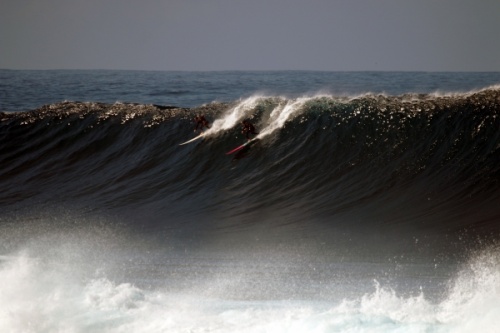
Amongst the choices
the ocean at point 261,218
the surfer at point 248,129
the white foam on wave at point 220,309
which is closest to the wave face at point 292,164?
the ocean at point 261,218

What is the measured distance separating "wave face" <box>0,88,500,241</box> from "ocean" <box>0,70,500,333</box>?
1.9 inches

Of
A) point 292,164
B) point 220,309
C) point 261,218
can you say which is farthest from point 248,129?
point 220,309

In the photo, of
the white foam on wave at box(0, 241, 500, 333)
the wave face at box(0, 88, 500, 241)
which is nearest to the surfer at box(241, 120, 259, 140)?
the wave face at box(0, 88, 500, 241)

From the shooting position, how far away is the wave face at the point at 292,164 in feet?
49.1

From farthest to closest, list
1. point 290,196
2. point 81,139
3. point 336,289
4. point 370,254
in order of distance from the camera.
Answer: point 81,139 → point 290,196 → point 370,254 → point 336,289

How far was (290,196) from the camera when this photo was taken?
1647 centimetres

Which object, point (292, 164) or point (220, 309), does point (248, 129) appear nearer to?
point (292, 164)

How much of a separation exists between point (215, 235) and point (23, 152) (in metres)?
11.0

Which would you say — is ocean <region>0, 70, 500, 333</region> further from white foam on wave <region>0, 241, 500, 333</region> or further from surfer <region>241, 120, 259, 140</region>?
surfer <region>241, 120, 259, 140</region>

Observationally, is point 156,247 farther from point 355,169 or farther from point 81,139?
point 81,139

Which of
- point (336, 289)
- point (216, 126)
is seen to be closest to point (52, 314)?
point (336, 289)

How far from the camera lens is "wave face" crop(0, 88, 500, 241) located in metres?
15.0

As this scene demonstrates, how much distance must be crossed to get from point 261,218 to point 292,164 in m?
2.67

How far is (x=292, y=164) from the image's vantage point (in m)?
17.9
